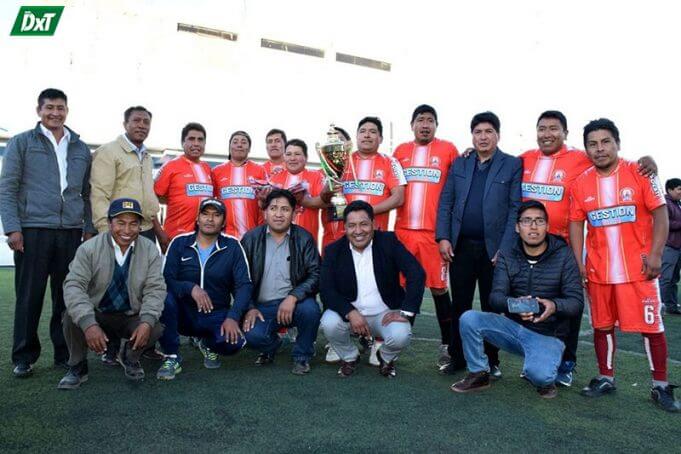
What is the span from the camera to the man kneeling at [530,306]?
304 cm

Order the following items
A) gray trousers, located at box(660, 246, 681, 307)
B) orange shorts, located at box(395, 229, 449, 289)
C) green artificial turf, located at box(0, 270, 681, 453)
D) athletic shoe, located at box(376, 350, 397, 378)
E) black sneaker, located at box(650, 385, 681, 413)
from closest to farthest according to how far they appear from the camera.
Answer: green artificial turf, located at box(0, 270, 681, 453), black sneaker, located at box(650, 385, 681, 413), athletic shoe, located at box(376, 350, 397, 378), orange shorts, located at box(395, 229, 449, 289), gray trousers, located at box(660, 246, 681, 307)

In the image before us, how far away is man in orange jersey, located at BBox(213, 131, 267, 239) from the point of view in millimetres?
4746

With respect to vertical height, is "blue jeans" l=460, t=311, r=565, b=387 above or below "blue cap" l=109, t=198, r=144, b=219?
below

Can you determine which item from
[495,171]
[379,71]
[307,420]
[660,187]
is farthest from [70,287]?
[379,71]

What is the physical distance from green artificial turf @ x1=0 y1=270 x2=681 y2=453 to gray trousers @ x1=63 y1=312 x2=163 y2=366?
0.65ft

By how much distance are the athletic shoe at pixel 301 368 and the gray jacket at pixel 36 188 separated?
1.80m

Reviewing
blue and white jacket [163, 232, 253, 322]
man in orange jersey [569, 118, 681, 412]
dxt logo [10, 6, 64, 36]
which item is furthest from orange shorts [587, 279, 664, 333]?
dxt logo [10, 6, 64, 36]

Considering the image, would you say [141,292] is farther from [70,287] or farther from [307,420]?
[307,420]

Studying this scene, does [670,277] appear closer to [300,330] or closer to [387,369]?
[387,369]

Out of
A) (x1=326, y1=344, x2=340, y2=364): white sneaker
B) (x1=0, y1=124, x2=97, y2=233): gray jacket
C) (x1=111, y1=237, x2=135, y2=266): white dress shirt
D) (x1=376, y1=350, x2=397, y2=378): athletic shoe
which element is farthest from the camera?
(x1=326, y1=344, x2=340, y2=364): white sneaker

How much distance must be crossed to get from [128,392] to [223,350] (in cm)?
73

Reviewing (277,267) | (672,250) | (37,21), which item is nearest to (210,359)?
(277,267)

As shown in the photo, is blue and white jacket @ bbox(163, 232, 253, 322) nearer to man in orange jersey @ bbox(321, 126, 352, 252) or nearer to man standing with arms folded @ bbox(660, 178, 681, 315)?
man in orange jersey @ bbox(321, 126, 352, 252)

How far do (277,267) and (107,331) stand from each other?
1.23 m
